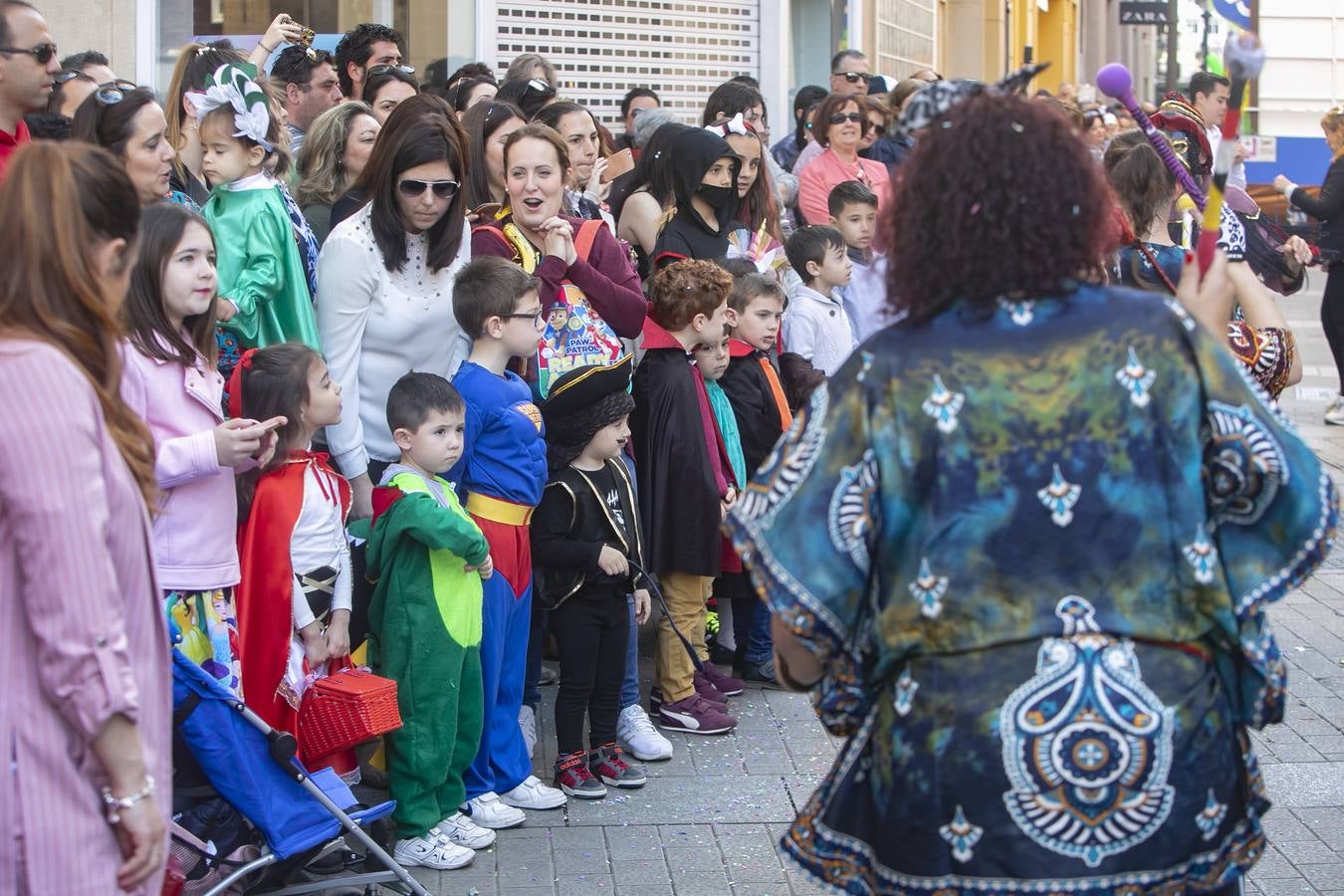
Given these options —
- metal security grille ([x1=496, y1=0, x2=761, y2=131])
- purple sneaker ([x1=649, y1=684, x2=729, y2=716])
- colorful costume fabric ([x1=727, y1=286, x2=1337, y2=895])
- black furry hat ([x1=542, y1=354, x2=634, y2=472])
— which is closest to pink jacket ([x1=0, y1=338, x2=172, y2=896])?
colorful costume fabric ([x1=727, y1=286, x2=1337, y2=895])

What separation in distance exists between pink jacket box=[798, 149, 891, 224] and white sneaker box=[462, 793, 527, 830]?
462cm

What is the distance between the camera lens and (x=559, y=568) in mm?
5328

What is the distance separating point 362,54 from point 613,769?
13.8 feet

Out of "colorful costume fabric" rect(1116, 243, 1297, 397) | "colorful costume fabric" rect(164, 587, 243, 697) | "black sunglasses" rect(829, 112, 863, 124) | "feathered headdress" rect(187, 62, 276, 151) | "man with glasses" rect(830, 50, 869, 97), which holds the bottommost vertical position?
"colorful costume fabric" rect(164, 587, 243, 697)

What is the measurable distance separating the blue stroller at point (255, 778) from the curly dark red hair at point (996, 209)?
6.65 feet

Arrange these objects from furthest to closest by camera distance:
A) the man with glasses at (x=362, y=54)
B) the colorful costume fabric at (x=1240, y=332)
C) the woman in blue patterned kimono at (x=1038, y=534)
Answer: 1. the man with glasses at (x=362, y=54)
2. the colorful costume fabric at (x=1240, y=332)
3. the woman in blue patterned kimono at (x=1038, y=534)

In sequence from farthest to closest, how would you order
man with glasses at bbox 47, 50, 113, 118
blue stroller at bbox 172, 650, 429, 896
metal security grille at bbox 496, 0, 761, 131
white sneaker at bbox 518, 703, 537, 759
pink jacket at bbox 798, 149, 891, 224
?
metal security grille at bbox 496, 0, 761, 131
pink jacket at bbox 798, 149, 891, 224
man with glasses at bbox 47, 50, 113, 118
white sneaker at bbox 518, 703, 537, 759
blue stroller at bbox 172, 650, 429, 896

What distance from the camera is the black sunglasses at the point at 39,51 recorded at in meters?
4.97

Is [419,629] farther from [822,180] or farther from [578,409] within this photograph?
[822,180]

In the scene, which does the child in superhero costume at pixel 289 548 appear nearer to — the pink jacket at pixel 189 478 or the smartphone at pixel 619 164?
the pink jacket at pixel 189 478

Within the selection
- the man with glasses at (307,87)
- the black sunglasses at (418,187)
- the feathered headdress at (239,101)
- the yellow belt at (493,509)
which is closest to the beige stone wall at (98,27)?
the man with glasses at (307,87)

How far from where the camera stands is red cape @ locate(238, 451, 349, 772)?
439cm

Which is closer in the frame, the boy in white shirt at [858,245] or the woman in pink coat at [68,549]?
the woman in pink coat at [68,549]

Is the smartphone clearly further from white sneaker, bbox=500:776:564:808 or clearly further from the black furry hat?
white sneaker, bbox=500:776:564:808
